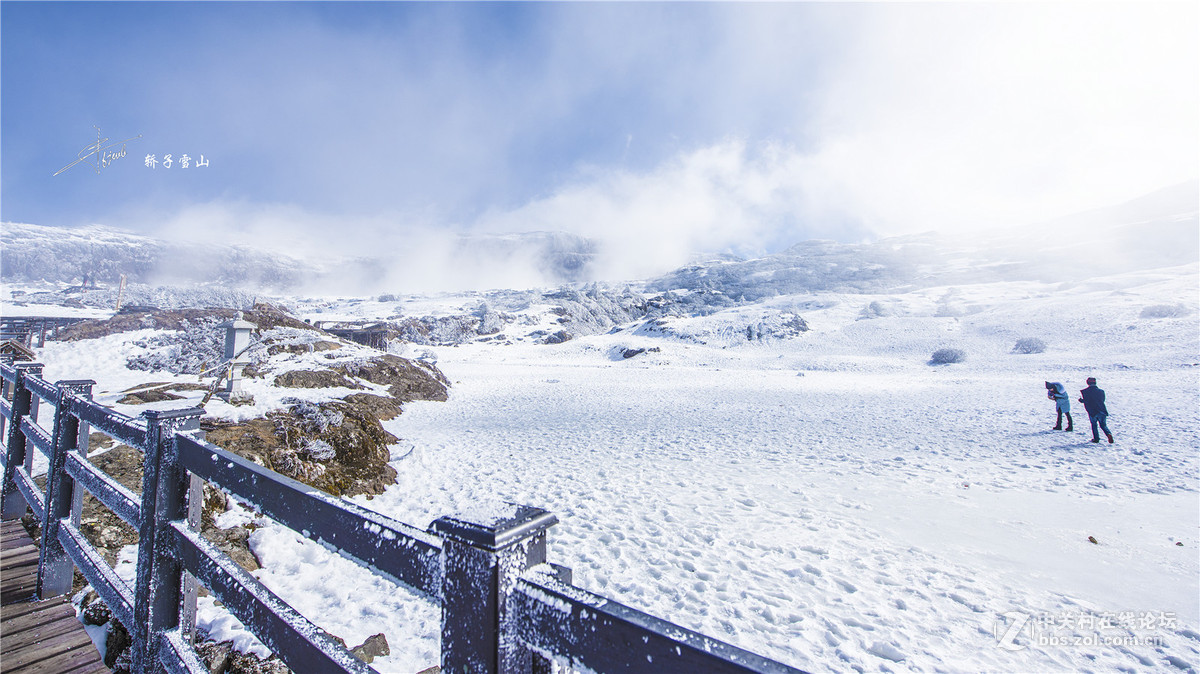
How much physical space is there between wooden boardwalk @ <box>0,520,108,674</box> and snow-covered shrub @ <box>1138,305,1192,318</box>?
5758 centimetres

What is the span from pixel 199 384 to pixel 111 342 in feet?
28.8

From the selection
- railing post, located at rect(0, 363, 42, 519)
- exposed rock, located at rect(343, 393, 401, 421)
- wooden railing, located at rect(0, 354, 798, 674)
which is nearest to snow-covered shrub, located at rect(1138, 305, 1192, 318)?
exposed rock, located at rect(343, 393, 401, 421)

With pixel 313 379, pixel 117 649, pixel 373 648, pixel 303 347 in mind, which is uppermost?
pixel 303 347

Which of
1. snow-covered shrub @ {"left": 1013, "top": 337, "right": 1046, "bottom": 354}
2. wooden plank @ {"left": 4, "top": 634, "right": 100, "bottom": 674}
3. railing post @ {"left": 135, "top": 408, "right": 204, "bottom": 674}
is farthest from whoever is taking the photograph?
snow-covered shrub @ {"left": 1013, "top": 337, "right": 1046, "bottom": 354}

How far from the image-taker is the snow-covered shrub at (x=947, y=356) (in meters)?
35.3

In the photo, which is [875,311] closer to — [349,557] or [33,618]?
[349,557]

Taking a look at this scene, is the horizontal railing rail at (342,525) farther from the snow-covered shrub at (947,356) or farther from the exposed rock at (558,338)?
the exposed rock at (558,338)

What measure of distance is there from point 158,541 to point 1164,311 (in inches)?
2270

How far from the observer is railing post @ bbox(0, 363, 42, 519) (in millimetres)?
4078

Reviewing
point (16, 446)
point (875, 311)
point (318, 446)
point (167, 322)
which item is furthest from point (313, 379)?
point (875, 311)

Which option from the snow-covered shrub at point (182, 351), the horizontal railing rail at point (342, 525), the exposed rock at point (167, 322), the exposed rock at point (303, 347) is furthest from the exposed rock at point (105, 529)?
the exposed rock at point (167, 322)

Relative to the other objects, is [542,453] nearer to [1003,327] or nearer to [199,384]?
[199,384]

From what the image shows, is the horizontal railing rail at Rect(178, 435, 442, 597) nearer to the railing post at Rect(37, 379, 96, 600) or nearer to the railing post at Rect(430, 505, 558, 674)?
the railing post at Rect(430, 505, 558, 674)

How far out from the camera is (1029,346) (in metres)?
35.8
